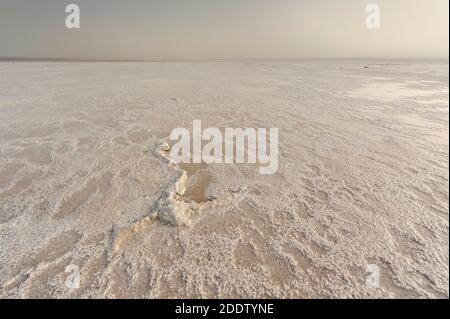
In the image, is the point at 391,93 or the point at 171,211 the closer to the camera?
the point at 171,211

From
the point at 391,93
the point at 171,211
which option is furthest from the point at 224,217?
the point at 391,93

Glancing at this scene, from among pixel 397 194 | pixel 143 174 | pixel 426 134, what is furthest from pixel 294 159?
pixel 426 134

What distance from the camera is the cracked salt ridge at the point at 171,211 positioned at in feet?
7.12

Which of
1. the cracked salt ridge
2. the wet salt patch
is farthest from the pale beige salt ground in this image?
the wet salt patch

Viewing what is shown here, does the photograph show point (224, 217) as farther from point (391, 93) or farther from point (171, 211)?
point (391, 93)

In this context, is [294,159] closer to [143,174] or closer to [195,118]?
[143,174]

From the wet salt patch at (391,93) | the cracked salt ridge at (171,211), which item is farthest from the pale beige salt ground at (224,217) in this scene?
the wet salt patch at (391,93)

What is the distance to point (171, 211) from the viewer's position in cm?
239

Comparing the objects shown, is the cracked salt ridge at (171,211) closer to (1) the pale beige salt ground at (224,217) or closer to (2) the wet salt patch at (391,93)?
(1) the pale beige salt ground at (224,217)

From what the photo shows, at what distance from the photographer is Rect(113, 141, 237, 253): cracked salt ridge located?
217 centimetres

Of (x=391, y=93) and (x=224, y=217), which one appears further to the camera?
(x=391, y=93)

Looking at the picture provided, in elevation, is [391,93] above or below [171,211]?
above

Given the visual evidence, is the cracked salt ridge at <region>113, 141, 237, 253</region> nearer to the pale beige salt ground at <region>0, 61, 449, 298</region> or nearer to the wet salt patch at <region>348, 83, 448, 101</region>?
the pale beige salt ground at <region>0, 61, 449, 298</region>
